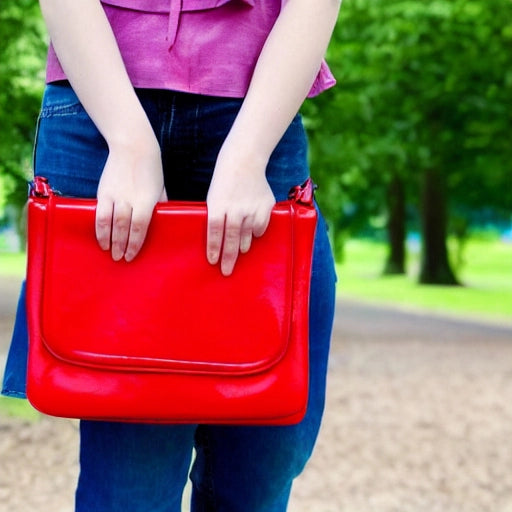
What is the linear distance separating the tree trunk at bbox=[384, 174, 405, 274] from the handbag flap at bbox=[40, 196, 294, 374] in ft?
75.9

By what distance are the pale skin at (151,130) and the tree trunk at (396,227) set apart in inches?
908

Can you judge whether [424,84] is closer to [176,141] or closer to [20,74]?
[20,74]

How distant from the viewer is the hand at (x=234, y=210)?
148 centimetres

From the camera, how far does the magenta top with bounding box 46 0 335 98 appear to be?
157 centimetres

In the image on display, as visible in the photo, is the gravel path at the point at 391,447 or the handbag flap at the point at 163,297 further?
the gravel path at the point at 391,447

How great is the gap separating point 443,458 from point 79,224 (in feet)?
13.9

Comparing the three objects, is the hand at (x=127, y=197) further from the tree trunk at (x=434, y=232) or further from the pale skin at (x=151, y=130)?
the tree trunk at (x=434, y=232)

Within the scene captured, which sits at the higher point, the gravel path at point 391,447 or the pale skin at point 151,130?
the pale skin at point 151,130

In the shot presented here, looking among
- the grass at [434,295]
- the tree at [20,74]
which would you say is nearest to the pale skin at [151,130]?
the tree at [20,74]

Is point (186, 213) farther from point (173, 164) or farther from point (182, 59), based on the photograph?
point (182, 59)

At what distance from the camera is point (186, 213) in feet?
4.86

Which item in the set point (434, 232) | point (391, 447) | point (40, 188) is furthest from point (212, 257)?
point (434, 232)

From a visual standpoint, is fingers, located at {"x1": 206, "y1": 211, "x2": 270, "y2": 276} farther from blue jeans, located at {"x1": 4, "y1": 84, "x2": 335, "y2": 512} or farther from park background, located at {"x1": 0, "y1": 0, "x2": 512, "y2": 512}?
park background, located at {"x1": 0, "y1": 0, "x2": 512, "y2": 512}

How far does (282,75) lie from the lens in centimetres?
156
